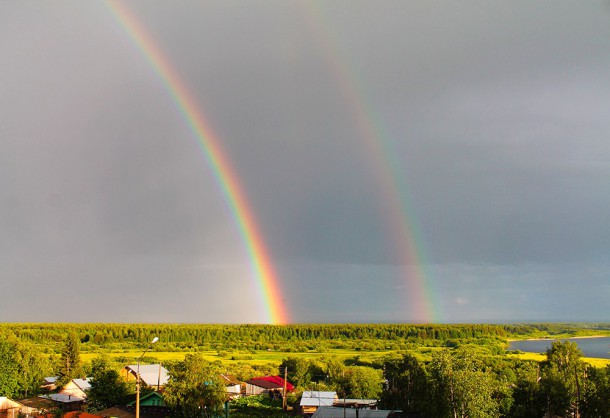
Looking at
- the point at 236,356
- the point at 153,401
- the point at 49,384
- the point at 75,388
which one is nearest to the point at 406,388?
the point at 153,401

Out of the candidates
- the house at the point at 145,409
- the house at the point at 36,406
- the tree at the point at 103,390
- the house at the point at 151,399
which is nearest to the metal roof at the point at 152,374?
the tree at the point at 103,390

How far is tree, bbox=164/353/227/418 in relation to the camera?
29891 mm

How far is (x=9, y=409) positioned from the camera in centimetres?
3900

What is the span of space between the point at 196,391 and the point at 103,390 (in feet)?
50.0

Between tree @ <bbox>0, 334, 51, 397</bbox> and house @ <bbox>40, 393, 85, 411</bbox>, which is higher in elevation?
tree @ <bbox>0, 334, 51, 397</bbox>

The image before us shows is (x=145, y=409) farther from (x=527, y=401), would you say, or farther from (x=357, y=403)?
(x=527, y=401)

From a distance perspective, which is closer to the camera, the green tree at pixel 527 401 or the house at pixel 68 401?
the green tree at pixel 527 401

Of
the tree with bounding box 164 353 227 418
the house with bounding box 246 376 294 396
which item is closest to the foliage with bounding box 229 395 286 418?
the house with bounding box 246 376 294 396

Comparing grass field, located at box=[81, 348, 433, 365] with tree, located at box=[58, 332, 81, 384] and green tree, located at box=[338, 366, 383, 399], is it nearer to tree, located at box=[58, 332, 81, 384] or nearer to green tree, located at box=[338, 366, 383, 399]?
tree, located at box=[58, 332, 81, 384]

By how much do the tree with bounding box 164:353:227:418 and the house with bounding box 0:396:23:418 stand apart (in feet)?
49.1

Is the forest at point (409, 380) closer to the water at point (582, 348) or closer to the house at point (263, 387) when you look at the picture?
the house at point (263, 387)

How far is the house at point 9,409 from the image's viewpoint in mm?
38619

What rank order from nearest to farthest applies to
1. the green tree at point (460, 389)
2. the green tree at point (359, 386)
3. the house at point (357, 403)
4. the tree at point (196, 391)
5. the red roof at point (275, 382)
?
the green tree at point (460, 389), the tree at point (196, 391), the house at point (357, 403), the green tree at point (359, 386), the red roof at point (275, 382)

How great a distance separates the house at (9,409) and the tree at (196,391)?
1497 cm
